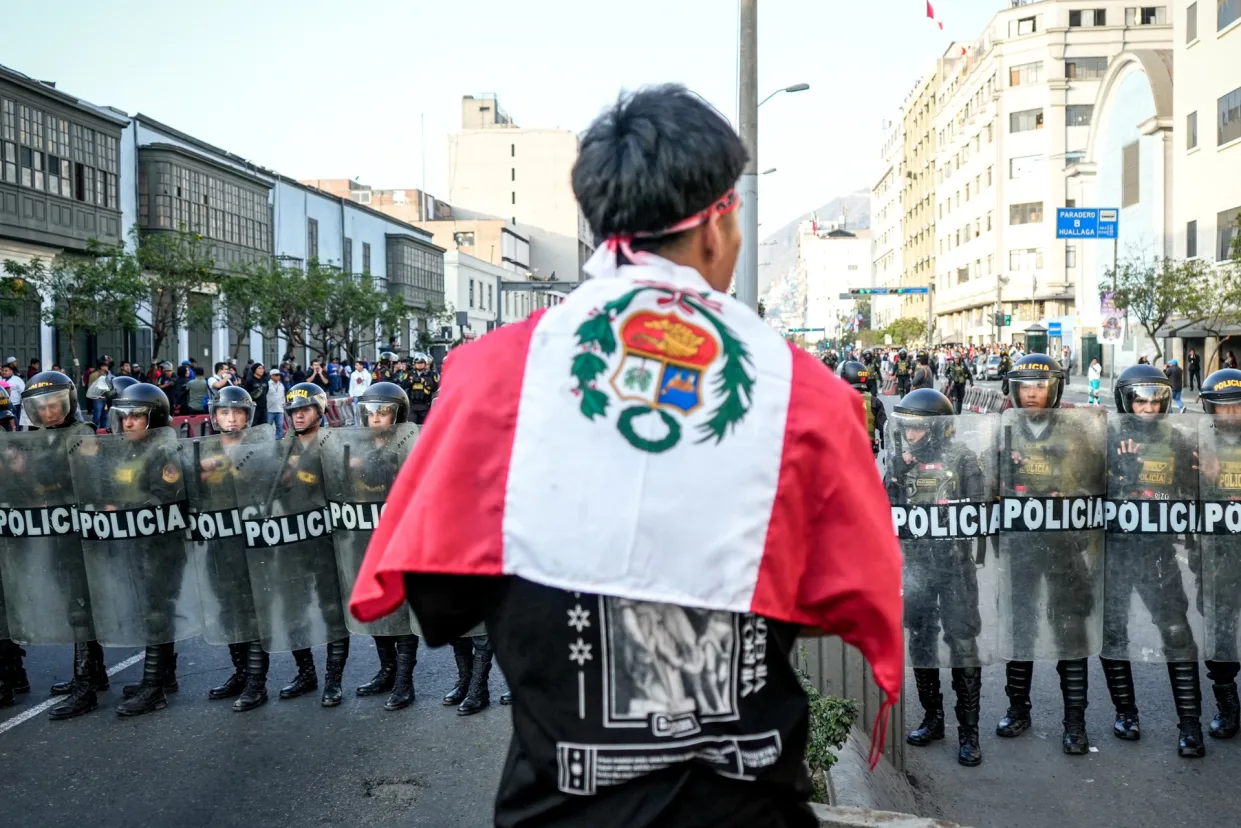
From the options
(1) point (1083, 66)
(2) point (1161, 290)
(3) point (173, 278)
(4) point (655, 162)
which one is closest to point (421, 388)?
(3) point (173, 278)

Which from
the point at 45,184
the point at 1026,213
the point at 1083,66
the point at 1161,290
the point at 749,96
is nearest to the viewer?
the point at 749,96

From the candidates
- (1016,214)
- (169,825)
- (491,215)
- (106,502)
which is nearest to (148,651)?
(106,502)

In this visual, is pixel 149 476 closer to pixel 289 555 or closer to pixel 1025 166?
pixel 289 555

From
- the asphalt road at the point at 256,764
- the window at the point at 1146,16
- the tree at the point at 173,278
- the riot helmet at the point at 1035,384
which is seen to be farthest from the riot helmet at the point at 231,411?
the window at the point at 1146,16

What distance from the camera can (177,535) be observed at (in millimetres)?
6746

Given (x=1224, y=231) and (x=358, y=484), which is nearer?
(x=358, y=484)

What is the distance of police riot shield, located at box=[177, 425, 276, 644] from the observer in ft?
21.8

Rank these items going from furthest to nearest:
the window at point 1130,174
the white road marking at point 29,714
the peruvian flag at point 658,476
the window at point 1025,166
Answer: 1. the window at point 1025,166
2. the window at point 1130,174
3. the white road marking at point 29,714
4. the peruvian flag at point 658,476

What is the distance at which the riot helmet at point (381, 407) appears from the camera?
6.93 metres

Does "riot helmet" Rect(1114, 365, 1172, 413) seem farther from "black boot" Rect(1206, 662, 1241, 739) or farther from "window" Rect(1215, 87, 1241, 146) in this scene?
"window" Rect(1215, 87, 1241, 146)

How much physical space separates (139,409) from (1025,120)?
7511cm

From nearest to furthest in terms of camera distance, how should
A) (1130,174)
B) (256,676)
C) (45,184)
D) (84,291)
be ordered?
(256,676)
(84,291)
(45,184)
(1130,174)

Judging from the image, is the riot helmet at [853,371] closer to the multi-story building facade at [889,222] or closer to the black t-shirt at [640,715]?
the black t-shirt at [640,715]

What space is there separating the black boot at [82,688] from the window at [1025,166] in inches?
2941
